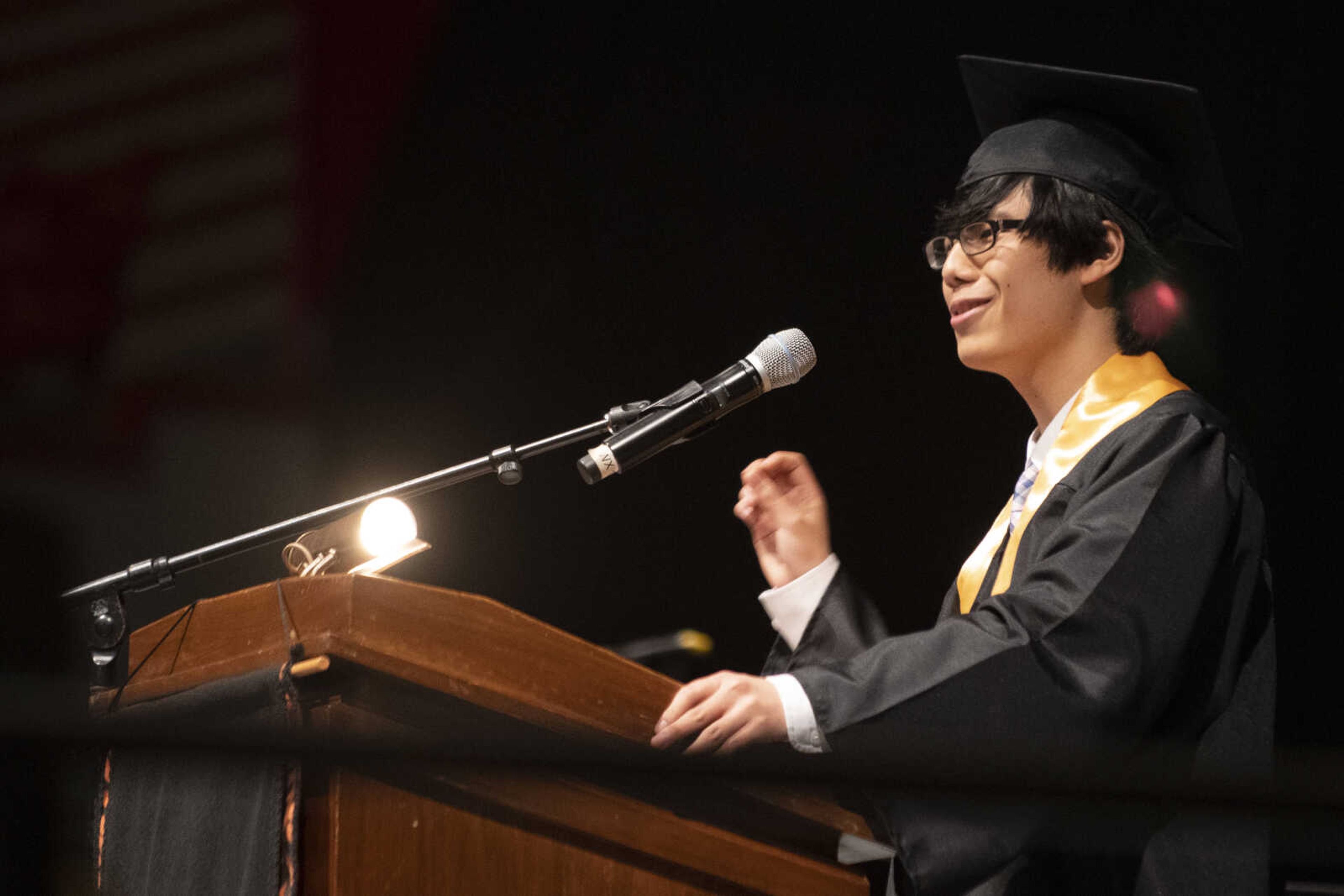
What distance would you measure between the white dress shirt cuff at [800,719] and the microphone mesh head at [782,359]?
0.46 m

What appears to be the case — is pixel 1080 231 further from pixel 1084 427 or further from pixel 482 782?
pixel 482 782

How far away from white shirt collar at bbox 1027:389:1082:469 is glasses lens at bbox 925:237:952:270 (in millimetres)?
299

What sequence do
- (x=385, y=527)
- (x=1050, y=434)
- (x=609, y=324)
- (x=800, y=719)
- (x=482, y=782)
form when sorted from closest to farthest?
(x=482, y=782), (x=800, y=719), (x=385, y=527), (x=1050, y=434), (x=609, y=324)

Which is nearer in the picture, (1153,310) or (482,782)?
(482,782)

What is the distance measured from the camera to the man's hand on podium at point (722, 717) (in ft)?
4.77

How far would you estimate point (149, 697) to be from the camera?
1.58 m

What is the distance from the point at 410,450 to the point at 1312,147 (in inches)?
89.1

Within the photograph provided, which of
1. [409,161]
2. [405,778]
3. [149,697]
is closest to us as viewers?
[405,778]

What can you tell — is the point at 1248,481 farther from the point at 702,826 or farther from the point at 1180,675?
the point at 702,826

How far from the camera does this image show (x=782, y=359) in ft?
6.06

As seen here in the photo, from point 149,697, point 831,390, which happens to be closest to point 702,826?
point 149,697

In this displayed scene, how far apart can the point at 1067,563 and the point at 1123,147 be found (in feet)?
2.80

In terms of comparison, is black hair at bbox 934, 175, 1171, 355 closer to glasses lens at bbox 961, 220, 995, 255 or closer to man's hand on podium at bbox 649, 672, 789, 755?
glasses lens at bbox 961, 220, 995, 255

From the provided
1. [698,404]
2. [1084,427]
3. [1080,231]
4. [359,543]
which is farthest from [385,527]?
[1080,231]
